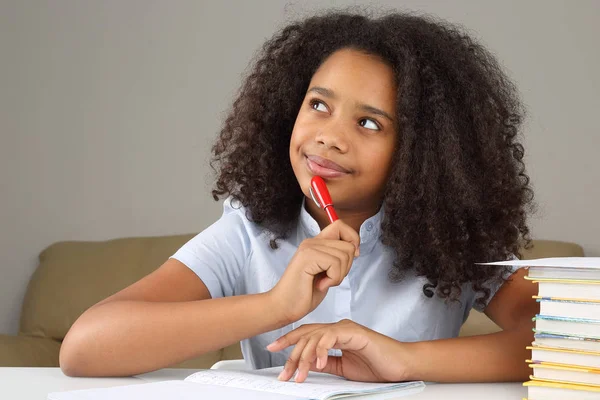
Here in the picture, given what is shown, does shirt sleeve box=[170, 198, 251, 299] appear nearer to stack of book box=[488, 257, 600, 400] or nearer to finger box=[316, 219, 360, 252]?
finger box=[316, 219, 360, 252]

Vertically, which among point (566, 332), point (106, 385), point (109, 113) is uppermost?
point (109, 113)

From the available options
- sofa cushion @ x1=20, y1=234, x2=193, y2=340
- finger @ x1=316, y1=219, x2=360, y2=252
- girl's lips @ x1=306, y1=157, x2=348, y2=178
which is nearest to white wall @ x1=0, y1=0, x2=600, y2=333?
sofa cushion @ x1=20, y1=234, x2=193, y2=340

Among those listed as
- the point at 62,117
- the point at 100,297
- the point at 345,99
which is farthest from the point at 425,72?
the point at 62,117

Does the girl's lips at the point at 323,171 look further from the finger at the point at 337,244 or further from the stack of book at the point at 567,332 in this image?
the stack of book at the point at 567,332

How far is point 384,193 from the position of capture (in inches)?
49.7

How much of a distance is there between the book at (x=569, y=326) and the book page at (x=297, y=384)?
0.17 metres

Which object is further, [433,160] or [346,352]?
[433,160]

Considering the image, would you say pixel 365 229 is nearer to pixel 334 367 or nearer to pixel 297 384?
pixel 334 367

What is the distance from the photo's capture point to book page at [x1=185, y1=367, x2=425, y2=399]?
0.81m

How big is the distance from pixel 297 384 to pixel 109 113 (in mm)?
2421

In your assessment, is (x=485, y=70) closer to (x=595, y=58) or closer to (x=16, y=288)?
(x=595, y=58)

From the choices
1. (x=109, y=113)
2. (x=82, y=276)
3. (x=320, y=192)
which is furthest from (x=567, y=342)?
(x=109, y=113)

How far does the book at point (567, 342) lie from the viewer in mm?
803

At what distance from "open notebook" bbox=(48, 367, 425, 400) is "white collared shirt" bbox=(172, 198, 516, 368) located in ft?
0.98
